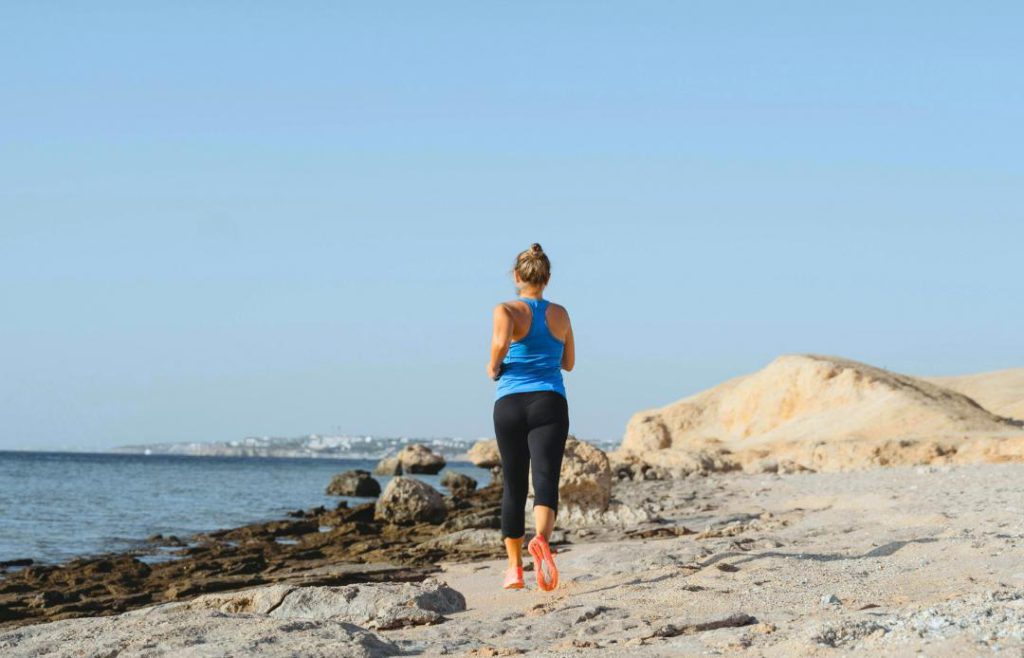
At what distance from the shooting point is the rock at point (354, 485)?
38.0 m

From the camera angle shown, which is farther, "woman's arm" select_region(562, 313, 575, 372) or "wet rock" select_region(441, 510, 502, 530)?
"wet rock" select_region(441, 510, 502, 530)

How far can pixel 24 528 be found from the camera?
2103 cm

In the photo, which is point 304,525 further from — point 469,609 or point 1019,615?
point 1019,615

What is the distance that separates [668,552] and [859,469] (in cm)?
1586

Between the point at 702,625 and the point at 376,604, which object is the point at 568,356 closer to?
the point at 376,604

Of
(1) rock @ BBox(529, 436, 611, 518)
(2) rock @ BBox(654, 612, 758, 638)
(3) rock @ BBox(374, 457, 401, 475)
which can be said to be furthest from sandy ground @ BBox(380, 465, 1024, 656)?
(3) rock @ BBox(374, 457, 401, 475)

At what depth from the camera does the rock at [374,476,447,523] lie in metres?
18.9

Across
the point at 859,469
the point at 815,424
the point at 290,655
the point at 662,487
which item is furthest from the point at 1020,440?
the point at 290,655

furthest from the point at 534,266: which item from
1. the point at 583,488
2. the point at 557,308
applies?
the point at 583,488

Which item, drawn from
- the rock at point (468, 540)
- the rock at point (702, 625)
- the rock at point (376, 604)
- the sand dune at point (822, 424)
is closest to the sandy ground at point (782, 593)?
the rock at point (702, 625)

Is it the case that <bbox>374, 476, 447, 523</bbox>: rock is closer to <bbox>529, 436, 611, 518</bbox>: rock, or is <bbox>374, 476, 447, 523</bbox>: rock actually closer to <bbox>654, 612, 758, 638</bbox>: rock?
<bbox>529, 436, 611, 518</bbox>: rock

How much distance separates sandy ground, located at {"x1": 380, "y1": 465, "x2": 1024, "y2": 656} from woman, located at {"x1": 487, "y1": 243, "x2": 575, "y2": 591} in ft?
1.70

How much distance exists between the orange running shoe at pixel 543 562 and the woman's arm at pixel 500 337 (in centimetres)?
112

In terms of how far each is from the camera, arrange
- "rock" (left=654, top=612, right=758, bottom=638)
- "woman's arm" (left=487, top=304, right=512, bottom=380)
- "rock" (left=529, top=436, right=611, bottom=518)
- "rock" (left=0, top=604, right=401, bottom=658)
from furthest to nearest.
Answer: "rock" (left=529, top=436, right=611, bottom=518) → "woman's arm" (left=487, top=304, right=512, bottom=380) → "rock" (left=654, top=612, right=758, bottom=638) → "rock" (left=0, top=604, right=401, bottom=658)
